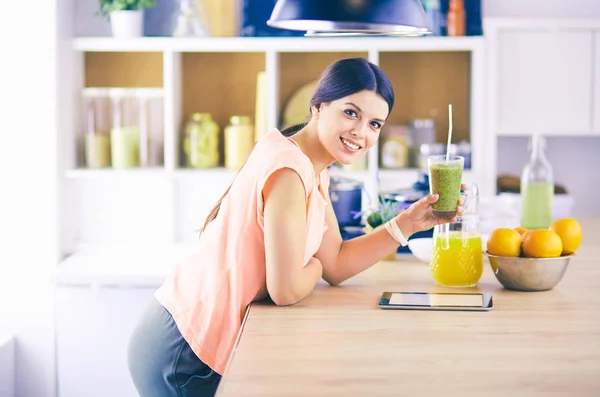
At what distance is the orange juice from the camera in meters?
2.03

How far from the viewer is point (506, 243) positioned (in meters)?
1.98

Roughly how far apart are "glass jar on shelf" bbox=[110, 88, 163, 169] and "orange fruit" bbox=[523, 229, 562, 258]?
252 cm

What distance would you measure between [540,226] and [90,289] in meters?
1.83

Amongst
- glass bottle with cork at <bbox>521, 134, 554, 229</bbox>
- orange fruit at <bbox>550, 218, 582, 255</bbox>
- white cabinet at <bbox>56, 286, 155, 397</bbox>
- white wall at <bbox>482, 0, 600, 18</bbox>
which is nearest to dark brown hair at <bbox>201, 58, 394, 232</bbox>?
orange fruit at <bbox>550, 218, 582, 255</bbox>

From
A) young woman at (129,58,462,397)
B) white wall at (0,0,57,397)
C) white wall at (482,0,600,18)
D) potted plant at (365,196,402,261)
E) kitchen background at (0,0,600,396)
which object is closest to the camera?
young woman at (129,58,462,397)

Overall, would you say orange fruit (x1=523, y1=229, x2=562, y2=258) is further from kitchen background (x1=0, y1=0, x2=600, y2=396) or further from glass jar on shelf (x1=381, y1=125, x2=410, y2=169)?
glass jar on shelf (x1=381, y1=125, x2=410, y2=169)

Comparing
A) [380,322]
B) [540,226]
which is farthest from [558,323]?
[540,226]

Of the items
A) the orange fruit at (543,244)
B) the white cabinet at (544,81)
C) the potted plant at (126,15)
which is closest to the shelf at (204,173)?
the potted plant at (126,15)

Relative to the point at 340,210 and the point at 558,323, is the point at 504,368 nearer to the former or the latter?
the point at 558,323

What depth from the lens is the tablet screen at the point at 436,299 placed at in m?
1.83

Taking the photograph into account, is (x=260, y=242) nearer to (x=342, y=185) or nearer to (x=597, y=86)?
(x=342, y=185)

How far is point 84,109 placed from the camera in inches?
162

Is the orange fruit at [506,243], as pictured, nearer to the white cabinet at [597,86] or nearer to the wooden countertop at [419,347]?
the wooden countertop at [419,347]

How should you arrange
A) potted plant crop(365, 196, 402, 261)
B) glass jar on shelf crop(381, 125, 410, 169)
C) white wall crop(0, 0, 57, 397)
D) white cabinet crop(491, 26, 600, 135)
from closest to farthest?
1. potted plant crop(365, 196, 402, 261)
2. white wall crop(0, 0, 57, 397)
3. white cabinet crop(491, 26, 600, 135)
4. glass jar on shelf crop(381, 125, 410, 169)
